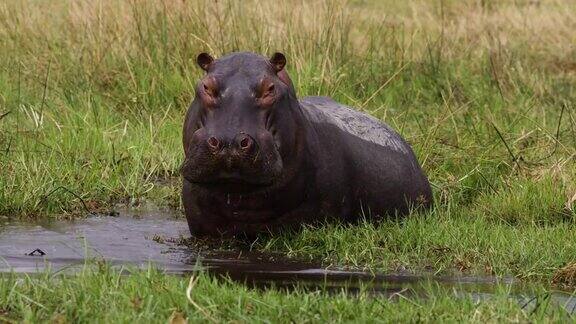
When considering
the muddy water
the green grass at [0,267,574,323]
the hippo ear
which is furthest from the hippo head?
the green grass at [0,267,574,323]

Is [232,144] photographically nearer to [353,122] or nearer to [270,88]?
[270,88]

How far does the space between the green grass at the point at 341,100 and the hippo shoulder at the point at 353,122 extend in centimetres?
47

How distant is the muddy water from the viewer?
5.30 meters

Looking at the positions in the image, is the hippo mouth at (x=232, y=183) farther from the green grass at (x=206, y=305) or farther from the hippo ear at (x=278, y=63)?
the green grass at (x=206, y=305)

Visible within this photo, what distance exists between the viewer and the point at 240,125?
598 cm

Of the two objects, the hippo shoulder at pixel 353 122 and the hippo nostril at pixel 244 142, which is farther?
the hippo shoulder at pixel 353 122

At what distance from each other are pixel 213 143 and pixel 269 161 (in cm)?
31

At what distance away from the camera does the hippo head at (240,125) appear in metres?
5.91

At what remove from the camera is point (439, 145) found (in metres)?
8.34

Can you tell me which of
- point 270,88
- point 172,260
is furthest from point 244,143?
point 172,260

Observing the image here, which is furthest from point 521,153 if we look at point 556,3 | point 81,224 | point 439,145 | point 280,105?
point 556,3

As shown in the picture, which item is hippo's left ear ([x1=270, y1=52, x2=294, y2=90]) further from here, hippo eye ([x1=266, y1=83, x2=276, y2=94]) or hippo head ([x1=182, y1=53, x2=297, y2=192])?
hippo eye ([x1=266, y1=83, x2=276, y2=94])

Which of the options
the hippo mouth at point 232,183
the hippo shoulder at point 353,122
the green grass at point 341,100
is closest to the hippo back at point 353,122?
the hippo shoulder at point 353,122

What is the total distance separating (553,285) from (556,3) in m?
9.45
